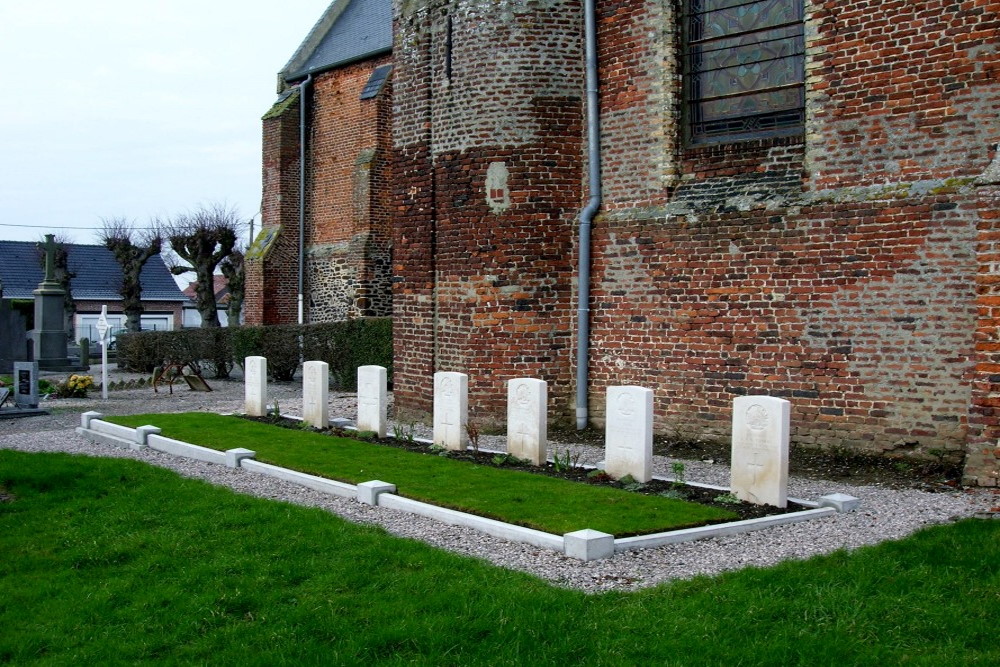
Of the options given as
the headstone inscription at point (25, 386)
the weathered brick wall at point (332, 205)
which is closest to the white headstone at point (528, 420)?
the headstone inscription at point (25, 386)

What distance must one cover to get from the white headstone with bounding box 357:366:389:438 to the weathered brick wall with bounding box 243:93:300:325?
1448 centimetres

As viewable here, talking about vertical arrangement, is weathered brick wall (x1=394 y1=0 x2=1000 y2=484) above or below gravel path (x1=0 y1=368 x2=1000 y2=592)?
above

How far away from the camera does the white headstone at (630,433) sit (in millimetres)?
8367

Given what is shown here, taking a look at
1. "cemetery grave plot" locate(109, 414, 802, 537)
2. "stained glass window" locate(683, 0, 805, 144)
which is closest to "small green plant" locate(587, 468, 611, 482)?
"cemetery grave plot" locate(109, 414, 802, 537)

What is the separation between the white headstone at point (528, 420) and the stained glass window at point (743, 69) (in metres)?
3.95

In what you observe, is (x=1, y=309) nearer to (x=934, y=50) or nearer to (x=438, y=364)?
(x=438, y=364)

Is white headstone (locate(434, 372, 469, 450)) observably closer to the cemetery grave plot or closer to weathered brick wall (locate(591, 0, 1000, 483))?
the cemetery grave plot

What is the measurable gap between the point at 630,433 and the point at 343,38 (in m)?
20.4

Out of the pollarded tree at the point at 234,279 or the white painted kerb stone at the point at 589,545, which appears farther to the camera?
the pollarded tree at the point at 234,279

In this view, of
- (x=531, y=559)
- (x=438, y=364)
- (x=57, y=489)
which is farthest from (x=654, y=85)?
(x=57, y=489)

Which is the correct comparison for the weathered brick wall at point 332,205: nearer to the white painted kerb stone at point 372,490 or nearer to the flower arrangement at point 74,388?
the flower arrangement at point 74,388

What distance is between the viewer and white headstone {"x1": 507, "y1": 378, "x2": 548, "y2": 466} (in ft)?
31.1

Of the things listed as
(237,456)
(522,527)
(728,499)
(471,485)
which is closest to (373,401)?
(237,456)

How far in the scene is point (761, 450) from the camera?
7488 millimetres
